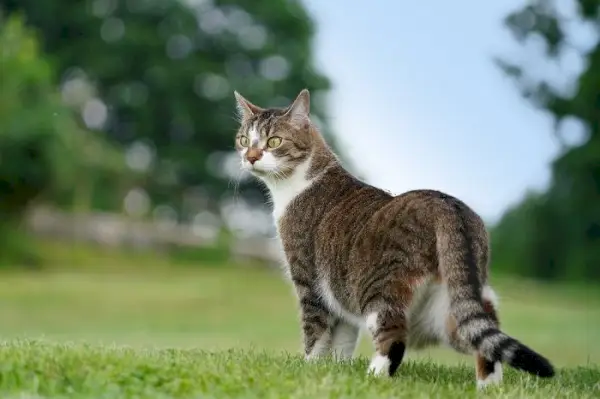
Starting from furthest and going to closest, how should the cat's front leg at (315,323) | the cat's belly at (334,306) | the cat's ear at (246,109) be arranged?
the cat's ear at (246,109)
the cat's front leg at (315,323)
the cat's belly at (334,306)

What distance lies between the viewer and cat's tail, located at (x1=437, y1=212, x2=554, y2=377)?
4719 millimetres

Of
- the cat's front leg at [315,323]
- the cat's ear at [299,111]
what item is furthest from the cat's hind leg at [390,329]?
the cat's ear at [299,111]

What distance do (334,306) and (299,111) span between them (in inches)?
57.2

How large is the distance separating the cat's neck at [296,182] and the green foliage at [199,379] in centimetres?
119

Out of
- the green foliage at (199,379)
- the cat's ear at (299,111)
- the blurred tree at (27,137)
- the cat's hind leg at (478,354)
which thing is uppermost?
the blurred tree at (27,137)

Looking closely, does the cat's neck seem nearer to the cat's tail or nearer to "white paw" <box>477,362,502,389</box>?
the cat's tail

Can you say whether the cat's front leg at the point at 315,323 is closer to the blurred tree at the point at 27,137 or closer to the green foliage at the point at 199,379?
the green foliage at the point at 199,379

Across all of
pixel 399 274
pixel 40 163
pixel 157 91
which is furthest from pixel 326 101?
pixel 399 274

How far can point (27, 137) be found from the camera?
2131 cm

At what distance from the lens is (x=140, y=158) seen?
26812 mm

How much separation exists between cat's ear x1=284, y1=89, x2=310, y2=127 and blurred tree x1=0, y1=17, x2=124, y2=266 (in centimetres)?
1605

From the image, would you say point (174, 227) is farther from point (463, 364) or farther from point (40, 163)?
point (463, 364)

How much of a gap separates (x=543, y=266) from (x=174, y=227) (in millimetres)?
10396

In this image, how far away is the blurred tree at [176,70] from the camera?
26.1 meters
